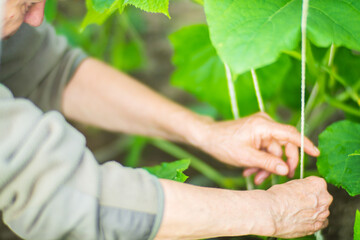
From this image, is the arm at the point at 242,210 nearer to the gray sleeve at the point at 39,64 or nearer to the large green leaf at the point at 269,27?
the large green leaf at the point at 269,27

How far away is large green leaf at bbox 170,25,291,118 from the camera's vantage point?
1.24 metres

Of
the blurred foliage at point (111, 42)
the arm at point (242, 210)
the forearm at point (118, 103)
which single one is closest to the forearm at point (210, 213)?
the arm at point (242, 210)

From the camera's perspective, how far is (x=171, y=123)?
1.04 m

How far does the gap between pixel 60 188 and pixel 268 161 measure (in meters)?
0.45

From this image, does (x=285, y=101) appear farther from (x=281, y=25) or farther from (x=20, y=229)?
(x=20, y=229)

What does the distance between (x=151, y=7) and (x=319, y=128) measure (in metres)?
0.86

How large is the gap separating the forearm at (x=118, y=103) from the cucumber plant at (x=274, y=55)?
0.65 feet

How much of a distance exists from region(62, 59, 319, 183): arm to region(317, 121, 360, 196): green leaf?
35 millimetres

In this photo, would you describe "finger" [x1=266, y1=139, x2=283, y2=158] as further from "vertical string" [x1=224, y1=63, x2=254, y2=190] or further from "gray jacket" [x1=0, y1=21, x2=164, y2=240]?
"gray jacket" [x1=0, y1=21, x2=164, y2=240]

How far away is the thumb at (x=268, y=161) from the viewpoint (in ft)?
2.81

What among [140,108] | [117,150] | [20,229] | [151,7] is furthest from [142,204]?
[117,150]

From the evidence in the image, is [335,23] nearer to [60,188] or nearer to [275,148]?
[275,148]

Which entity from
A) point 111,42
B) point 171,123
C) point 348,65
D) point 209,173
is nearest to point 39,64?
point 171,123

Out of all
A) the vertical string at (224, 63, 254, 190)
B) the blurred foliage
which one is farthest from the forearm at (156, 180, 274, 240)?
the blurred foliage
